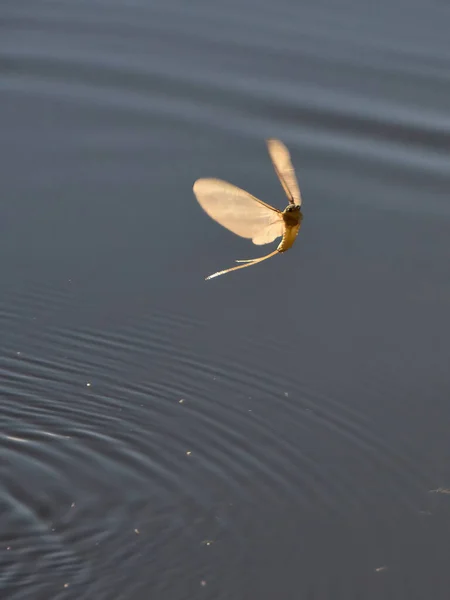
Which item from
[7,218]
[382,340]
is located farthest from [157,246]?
[382,340]

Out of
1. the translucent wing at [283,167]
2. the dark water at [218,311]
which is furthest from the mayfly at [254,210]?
the dark water at [218,311]

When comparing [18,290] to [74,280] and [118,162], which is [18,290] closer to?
[74,280]

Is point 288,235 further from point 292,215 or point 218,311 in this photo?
point 218,311

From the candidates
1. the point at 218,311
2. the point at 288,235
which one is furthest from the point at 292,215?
the point at 218,311

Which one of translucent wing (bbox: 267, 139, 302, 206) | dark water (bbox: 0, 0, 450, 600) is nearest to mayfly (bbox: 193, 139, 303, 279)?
translucent wing (bbox: 267, 139, 302, 206)

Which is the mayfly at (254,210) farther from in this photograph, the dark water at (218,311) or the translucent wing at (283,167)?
the dark water at (218,311)

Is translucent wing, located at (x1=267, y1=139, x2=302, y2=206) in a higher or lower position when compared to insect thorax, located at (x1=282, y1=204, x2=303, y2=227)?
higher

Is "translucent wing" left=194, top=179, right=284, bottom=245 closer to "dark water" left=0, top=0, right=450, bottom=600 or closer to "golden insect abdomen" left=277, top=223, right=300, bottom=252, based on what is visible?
"golden insect abdomen" left=277, top=223, right=300, bottom=252
